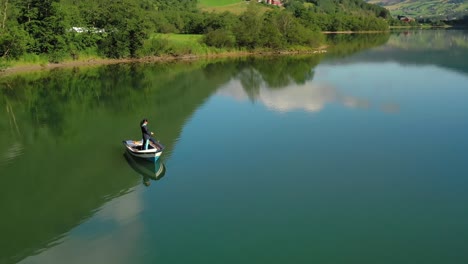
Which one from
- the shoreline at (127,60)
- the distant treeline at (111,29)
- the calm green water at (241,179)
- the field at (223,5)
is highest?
the field at (223,5)

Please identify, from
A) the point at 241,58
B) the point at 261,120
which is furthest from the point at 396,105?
the point at 241,58

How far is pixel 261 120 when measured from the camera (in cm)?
2677

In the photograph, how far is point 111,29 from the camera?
6128cm

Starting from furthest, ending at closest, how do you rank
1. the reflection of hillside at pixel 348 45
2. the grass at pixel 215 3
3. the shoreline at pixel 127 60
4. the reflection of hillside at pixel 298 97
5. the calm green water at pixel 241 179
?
the grass at pixel 215 3 → the reflection of hillside at pixel 348 45 → the shoreline at pixel 127 60 → the reflection of hillside at pixel 298 97 → the calm green water at pixel 241 179

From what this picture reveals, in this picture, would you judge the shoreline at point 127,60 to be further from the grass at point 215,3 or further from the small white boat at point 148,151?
the grass at point 215,3

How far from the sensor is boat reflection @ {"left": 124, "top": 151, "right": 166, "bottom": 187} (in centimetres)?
1745

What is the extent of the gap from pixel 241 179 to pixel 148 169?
13.3 feet

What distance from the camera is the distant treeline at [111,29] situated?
5334 centimetres

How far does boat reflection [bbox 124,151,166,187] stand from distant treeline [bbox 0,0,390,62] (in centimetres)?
3828

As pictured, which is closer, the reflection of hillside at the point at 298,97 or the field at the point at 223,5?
the reflection of hillside at the point at 298,97

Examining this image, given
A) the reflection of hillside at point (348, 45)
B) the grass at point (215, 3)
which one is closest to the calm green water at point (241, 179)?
the reflection of hillside at point (348, 45)

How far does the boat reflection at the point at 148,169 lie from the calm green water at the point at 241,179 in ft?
0.26

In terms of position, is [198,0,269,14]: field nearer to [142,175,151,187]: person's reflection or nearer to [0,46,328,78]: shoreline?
[0,46,328,78]: shoreline

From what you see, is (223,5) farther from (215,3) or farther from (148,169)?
(148,169)
